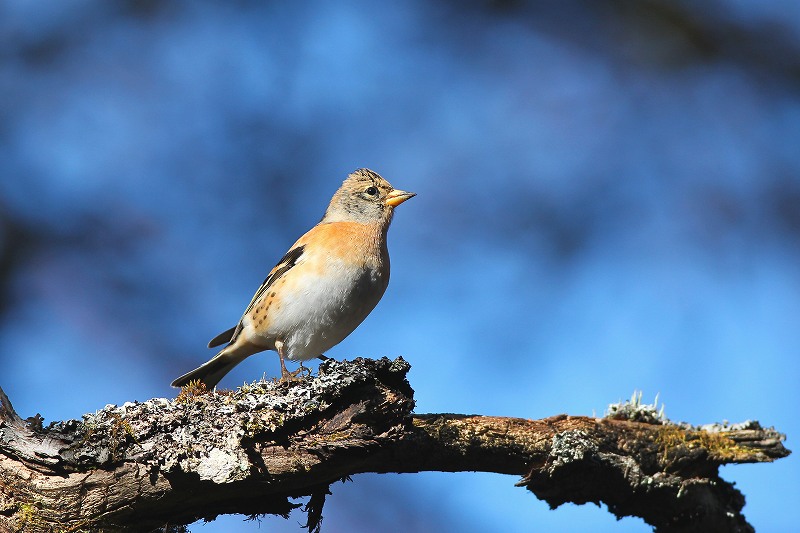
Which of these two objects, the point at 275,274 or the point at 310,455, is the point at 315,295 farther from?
the point at 310,455

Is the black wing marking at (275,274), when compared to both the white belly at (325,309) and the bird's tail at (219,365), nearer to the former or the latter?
the bird's tail at (219,365)

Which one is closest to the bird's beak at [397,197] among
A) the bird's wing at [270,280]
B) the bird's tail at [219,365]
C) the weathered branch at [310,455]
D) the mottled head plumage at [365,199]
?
the mottled head plumage at [365,199]

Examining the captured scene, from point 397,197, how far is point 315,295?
1.12 m

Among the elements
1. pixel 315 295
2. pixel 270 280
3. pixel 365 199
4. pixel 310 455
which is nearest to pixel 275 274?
pixel 270 280

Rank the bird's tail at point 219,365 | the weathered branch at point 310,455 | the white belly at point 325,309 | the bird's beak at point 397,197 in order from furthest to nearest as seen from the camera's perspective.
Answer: the bird's beak at point 397,197, the bird's tail at point 219,365, the white belly at point 325,309, the weathered branch at point 310,455

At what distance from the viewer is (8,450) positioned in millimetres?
2734

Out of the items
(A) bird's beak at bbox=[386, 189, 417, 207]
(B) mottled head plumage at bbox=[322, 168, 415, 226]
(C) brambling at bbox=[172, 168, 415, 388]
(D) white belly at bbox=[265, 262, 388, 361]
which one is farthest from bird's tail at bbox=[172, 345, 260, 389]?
(A) bird's beak at bbox=[386, 189, 417, 207]

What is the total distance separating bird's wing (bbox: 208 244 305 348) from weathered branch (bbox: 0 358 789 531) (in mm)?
2124

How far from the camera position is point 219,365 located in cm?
529

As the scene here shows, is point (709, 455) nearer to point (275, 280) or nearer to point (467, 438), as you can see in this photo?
point (467, 438)

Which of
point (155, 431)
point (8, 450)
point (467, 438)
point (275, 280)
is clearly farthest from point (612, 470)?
point (275, 280)

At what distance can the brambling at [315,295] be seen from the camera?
4.75 meters

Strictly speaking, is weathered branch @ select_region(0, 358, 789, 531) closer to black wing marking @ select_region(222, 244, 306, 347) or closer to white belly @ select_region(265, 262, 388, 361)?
white belly @ select_region(265, 262, 388, 361)

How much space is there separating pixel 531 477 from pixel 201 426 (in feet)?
4.27
